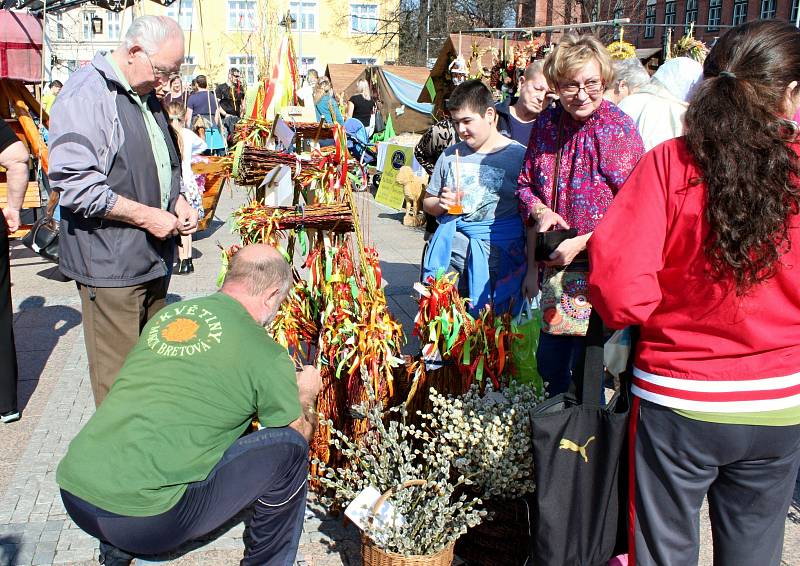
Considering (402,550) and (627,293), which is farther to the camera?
(402,550)

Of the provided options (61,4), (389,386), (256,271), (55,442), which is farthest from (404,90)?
(256,271)

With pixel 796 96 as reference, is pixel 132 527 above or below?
below

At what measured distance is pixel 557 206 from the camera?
288 cm

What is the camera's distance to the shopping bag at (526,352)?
9.60 ft

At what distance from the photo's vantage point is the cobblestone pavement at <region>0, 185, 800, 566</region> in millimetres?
2709

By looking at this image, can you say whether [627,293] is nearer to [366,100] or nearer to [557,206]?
[557,206]

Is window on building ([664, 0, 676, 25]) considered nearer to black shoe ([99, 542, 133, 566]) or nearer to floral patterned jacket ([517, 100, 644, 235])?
floral patterned jacket ([517, 100, 644, 235])

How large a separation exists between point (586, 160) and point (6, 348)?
119 inches

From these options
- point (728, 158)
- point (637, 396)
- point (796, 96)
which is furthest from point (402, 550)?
point (796, 96)

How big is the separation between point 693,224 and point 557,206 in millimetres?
1306

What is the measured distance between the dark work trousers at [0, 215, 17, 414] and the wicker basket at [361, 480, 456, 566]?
2.36 m

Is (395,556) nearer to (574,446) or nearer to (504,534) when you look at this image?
(504,534)

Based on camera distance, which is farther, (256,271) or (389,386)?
(389,386)

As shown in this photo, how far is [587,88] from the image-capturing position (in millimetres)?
2723
